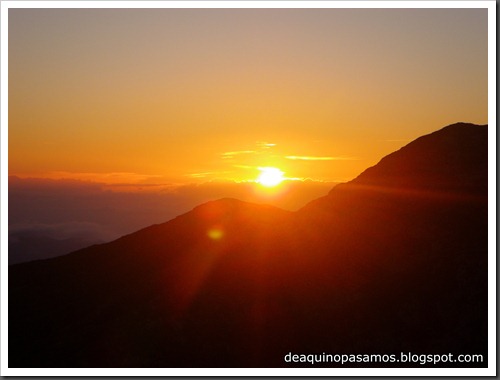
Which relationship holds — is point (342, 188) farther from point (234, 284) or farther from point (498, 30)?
point (498, 30)

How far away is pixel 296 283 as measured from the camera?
34406 millimetres

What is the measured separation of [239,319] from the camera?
105 feet

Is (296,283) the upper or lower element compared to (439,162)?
lower

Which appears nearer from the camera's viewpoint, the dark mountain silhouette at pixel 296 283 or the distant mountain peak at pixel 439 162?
the dark mountain silhouette at pixel 296 283

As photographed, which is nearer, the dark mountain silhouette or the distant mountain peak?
the dark mountain silhouette

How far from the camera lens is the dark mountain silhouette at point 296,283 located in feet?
96.7

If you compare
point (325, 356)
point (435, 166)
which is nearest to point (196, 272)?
point (325, 356)

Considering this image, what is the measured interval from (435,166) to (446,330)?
52.7 ft

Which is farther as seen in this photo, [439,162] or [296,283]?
[439,162]

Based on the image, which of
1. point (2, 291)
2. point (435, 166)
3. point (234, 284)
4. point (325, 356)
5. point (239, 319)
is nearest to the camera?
point (2, 291)

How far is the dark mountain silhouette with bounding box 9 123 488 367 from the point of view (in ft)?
96.7

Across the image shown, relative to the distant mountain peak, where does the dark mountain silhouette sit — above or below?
below

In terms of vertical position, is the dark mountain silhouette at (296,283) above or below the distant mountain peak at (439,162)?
below

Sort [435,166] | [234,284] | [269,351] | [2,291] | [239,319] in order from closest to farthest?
1. [2,291]
2. [269,351]
3. [239,319]
4. [234,284]
5. [435,166]
